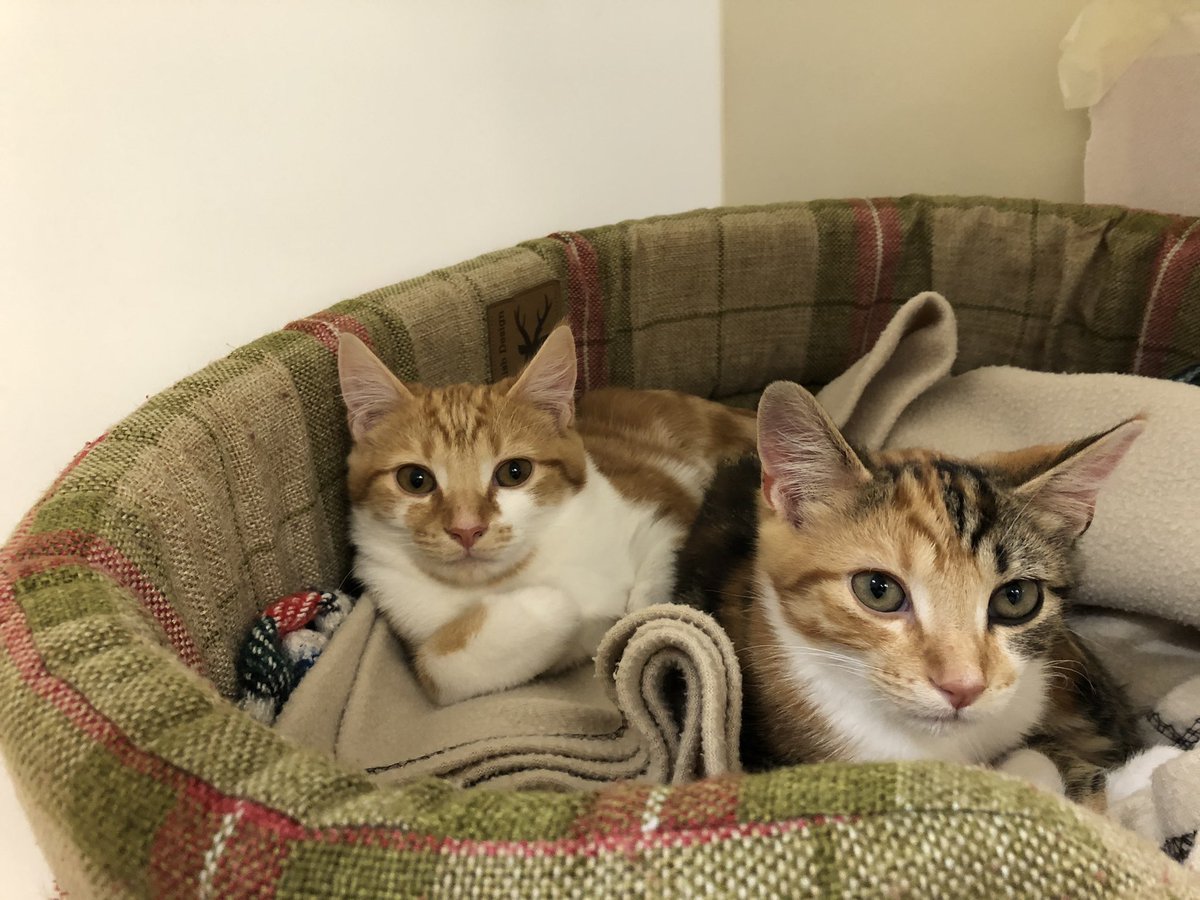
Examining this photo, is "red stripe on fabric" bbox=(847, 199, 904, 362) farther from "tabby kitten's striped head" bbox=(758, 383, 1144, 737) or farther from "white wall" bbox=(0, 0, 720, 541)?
"tabby kitten's striped head" bbox=(758, 383, 1144, 737)

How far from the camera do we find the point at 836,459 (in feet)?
2.96

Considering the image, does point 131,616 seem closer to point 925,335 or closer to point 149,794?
point 149,794

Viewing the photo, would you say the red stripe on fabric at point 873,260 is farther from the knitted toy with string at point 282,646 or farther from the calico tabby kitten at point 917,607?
the knitted toy with string at point 282,646

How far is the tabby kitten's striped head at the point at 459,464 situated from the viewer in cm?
117

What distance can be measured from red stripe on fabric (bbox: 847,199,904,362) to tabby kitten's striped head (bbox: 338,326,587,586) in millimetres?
780

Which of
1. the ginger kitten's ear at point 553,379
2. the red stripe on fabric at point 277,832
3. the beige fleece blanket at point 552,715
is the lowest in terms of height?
the beige fleece blanket at point 552,715

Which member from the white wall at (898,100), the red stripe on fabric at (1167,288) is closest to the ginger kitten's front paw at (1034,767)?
the red stripe on fabric at (1167,288)

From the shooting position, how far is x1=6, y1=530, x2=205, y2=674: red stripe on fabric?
2.50 ft

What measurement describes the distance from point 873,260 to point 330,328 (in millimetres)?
1080

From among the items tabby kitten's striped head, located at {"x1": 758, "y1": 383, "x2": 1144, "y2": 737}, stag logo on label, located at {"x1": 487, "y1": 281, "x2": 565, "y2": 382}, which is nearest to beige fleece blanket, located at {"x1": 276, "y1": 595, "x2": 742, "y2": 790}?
tabby kitten's striped head, located at {"x1": 758, "y1": 383, "x2": 1144, "y2": 737}

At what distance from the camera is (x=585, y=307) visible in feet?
5.60

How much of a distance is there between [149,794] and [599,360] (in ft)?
4.22

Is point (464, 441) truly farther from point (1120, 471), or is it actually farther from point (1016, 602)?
point (1120, 471)

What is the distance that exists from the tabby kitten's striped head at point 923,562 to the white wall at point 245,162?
102 cm
